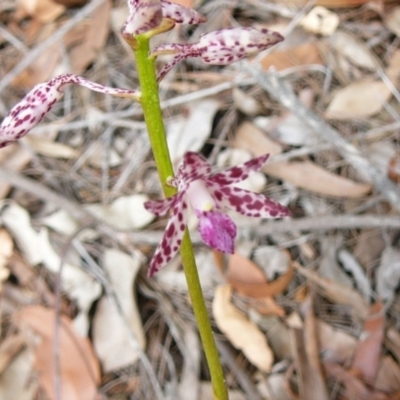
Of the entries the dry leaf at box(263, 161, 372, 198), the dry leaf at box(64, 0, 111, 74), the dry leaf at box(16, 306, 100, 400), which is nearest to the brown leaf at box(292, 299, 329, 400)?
the dry leaf at box(263, 161, 372, 198)

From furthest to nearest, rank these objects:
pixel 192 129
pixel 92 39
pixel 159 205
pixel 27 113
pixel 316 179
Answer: pixel 92 39
pixel 192 129
pixel 316 179
pixel 159 205
pixel 27 113

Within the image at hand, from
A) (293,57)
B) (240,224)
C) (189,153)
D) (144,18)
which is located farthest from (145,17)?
(293,57)

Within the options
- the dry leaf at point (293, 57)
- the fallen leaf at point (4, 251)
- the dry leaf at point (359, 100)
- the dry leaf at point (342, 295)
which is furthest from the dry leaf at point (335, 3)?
the fallen leaf at point (4, 251)

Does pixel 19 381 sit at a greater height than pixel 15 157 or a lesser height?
lesser

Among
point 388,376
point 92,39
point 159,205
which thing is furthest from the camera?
point 92,39

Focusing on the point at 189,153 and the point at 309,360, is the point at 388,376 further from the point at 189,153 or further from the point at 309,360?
the point at 189,153

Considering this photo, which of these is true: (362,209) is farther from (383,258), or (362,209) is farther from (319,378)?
(319,378)

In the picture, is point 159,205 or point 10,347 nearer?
point 159,205
